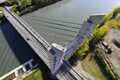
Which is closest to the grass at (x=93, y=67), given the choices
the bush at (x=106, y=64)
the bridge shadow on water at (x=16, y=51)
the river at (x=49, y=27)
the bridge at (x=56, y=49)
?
the bush at (x=106, y=64)

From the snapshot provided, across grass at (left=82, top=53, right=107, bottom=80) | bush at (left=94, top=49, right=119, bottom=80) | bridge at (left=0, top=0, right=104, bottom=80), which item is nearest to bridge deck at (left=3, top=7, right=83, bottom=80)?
bridge at (left=0, top=0, right=104, bottom=80)

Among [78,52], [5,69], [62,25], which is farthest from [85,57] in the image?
[5,69]

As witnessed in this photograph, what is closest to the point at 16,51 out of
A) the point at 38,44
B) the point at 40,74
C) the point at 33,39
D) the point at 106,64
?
the point at 33,39

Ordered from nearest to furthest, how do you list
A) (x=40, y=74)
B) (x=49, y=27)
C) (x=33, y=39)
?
(x=40, y=74), (x=33, y=39), (x=49, y=27)

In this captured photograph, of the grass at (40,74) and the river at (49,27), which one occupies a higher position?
the river at (49,27)

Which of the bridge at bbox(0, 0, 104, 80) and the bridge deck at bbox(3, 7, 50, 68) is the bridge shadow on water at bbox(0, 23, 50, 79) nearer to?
the bridge deck at bbox(3, 7, 50, 68)

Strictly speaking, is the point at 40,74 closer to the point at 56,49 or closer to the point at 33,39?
the point at 33,39

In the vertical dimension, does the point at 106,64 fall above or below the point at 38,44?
below

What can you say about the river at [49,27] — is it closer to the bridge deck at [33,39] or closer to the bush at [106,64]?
the bridge deck at [33,39]
